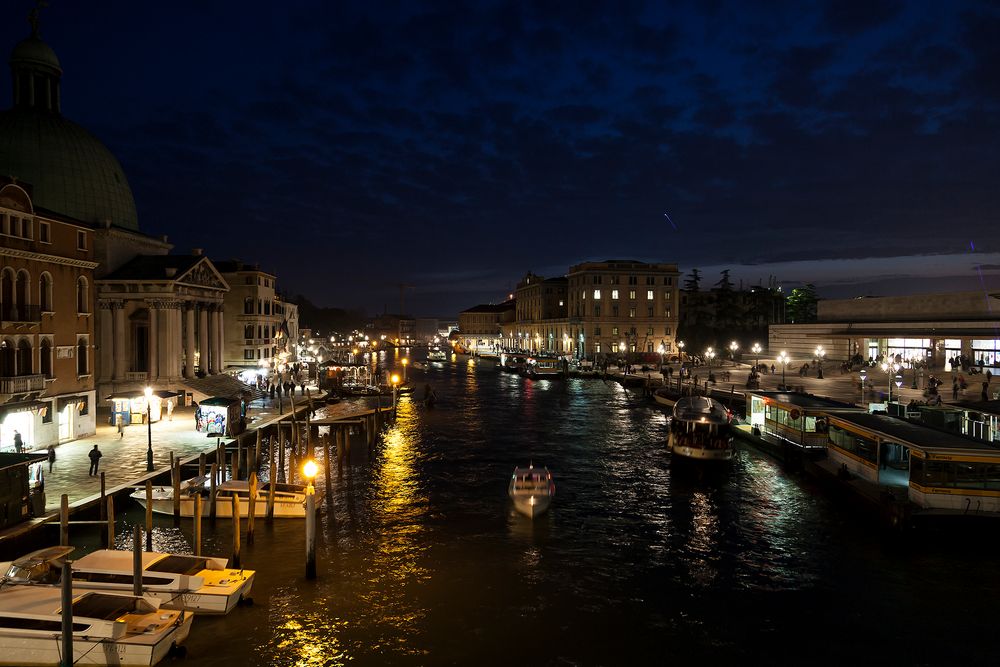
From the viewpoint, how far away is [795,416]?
38031mm

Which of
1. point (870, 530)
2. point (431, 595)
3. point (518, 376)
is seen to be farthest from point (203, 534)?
point (518, 376)

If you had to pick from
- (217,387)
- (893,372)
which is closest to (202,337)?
(217,387)

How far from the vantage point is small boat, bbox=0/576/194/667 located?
14930mm

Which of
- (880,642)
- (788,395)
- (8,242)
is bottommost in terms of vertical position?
(880,642)

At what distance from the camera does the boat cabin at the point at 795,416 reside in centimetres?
3684

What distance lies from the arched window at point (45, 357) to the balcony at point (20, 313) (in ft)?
5.05

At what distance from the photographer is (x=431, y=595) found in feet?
65.9

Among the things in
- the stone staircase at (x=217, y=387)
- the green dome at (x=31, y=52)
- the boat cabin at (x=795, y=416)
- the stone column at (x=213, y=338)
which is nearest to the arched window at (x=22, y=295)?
the stone staircase at (x=217, y=387)

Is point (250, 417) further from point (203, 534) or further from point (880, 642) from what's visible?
point (880, 642)

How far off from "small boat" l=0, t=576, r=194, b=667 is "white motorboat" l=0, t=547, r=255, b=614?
1221mm

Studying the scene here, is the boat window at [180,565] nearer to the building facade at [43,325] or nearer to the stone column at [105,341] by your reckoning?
the building facade at [43,325]

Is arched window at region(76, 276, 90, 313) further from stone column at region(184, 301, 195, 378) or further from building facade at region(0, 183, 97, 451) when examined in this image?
stone column at region(184, 301, 195, 378)

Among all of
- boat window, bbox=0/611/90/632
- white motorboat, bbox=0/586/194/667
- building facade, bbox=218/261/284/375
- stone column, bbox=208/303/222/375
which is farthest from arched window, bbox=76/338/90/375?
building facade, bbox=218/261/284/375

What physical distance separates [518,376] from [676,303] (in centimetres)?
4288
